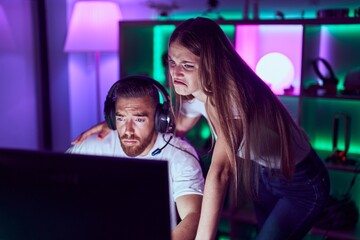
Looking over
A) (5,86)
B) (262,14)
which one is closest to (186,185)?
(262,14)

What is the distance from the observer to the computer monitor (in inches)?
29.8

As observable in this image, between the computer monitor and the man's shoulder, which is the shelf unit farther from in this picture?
the computer monitor

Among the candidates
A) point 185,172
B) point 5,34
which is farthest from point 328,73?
point 5,34

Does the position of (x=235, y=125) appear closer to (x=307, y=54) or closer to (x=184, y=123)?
(x=184, y=123)

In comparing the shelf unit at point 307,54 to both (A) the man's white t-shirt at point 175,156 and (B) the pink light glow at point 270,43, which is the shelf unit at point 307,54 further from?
(A) the man's white t-shirt at point 175,156

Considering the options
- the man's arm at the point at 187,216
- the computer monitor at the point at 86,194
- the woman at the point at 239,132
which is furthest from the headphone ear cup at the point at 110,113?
the computer monitor at the point at 86,194

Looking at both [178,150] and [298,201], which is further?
[298,201]

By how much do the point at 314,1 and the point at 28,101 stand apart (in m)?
2.17

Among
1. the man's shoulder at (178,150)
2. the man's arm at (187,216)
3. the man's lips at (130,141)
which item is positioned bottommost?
the man's arm at (187,216)

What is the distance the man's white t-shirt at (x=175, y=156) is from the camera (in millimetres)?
1401

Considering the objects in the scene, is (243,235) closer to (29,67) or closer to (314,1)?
(314,1)

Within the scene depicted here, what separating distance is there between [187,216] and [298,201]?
57cm

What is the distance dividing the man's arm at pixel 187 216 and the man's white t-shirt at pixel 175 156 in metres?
0.02

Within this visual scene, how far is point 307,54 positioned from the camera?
102 inches
